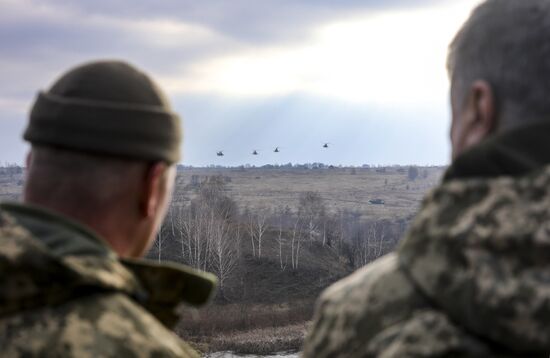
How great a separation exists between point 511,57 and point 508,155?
28 cm

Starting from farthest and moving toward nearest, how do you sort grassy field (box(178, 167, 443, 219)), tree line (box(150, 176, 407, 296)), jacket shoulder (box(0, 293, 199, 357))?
grassy field (box(178, 167, 443, 219)) → tree line (box(150, 176, 407, 296)) → jacket shoulder (box(0, 293, 199, 357))

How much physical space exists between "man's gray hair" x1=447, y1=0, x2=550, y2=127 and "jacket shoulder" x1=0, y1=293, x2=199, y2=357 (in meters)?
0.89

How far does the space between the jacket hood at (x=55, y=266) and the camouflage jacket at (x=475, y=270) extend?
1.78 feet

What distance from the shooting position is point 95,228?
202 cm

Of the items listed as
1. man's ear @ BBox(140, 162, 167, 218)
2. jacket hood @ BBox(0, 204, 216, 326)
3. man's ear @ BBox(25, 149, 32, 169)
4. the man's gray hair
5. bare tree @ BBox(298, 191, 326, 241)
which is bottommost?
bare tree @ BBox(298, 191, 326, 241)

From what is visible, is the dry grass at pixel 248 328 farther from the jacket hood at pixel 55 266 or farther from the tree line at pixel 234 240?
the jacket hood at pixel 55 266

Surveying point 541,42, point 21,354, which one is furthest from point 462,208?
point 21,354

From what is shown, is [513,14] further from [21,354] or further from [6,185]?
[6,185]

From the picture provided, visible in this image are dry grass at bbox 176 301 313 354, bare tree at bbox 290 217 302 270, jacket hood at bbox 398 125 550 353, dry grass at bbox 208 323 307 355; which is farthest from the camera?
bare tree at bbox 290 217 302 270

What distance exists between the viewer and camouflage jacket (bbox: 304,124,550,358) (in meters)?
1.55

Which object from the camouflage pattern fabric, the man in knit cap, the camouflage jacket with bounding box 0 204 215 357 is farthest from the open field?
the camouflage pattern fabric

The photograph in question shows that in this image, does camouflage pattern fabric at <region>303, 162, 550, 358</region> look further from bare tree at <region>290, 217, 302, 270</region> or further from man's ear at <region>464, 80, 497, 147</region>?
bare tree at <region>290, 217, 302, 270</region>

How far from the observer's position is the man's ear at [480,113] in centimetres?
183

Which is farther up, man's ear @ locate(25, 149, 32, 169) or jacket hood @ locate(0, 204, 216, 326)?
man's ear @ locate(25, 149, 32, 169)
